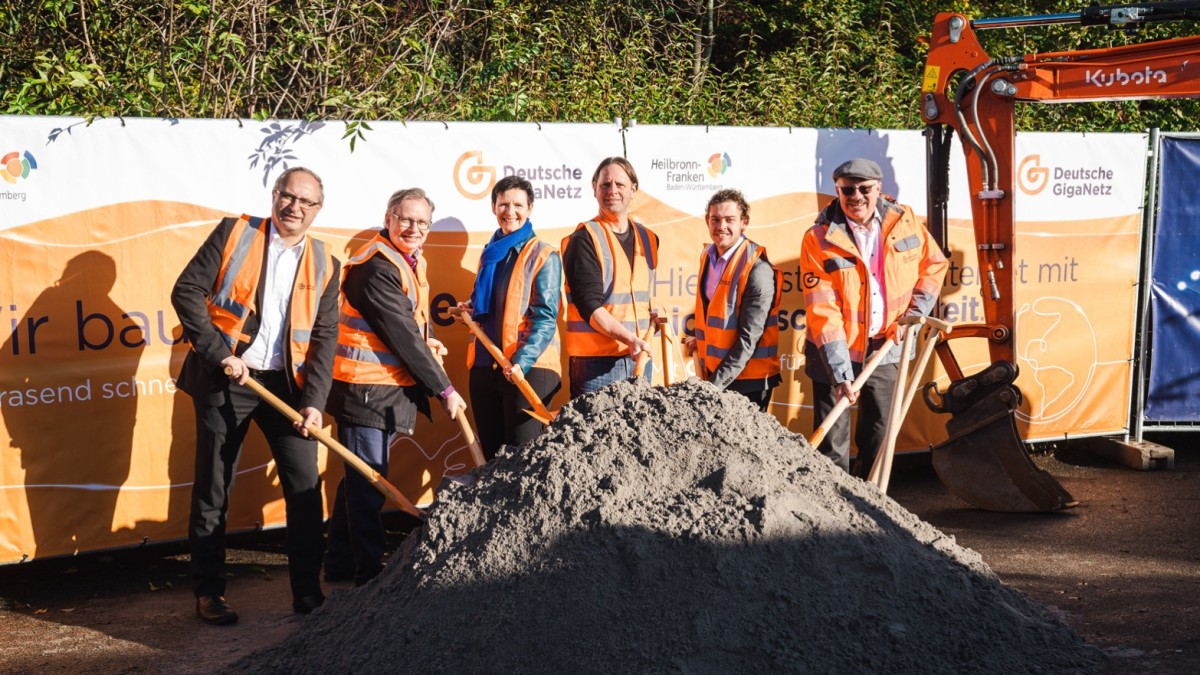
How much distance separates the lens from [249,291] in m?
5.02

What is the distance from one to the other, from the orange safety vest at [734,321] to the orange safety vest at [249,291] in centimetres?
204

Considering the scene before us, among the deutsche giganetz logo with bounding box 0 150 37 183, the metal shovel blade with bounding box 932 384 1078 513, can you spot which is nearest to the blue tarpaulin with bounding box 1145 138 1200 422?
the metal shovel blade with bounding box 932 384 1078 513

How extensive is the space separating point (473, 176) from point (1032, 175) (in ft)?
12.4

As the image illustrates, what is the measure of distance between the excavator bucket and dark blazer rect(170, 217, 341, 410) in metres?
3.59

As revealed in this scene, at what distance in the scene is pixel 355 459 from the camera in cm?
485

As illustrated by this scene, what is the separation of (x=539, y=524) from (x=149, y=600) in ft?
7.92

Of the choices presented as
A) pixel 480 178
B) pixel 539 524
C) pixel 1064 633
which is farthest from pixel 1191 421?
pixel 539 524

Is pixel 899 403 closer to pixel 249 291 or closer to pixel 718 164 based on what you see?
pixel 718 164

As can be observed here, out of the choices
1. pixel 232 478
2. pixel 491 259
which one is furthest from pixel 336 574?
pixel 491 259

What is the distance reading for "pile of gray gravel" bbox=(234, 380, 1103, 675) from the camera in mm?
3951

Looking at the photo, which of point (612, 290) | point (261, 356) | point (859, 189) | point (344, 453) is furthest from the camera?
point (859, 189)

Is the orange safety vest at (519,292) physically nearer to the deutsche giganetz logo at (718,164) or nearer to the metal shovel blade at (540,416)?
the metal shovel blade at (540,416)

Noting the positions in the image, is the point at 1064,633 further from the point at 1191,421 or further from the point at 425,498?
the point at 1191,421

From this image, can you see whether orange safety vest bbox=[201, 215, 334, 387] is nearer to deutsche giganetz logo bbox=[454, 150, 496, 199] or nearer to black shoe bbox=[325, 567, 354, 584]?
black shoe bbox=[325, 567, 354, 584]
